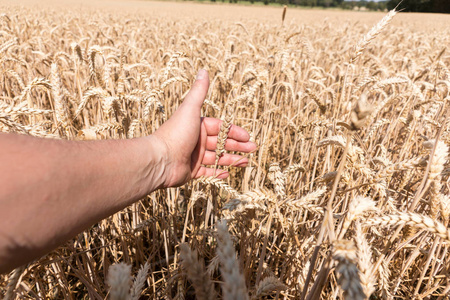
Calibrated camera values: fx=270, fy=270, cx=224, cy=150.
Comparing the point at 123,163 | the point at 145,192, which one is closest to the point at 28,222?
the point at 123,163

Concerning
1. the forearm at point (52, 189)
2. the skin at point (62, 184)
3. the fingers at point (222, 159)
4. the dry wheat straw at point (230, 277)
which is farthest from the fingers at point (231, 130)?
the dry wheat straw at point (230, 277)

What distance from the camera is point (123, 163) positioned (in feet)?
3.31

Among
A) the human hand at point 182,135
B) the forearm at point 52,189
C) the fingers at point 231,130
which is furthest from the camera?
the fingers at point 231,130

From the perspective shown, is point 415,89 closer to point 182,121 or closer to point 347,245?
point 182,121

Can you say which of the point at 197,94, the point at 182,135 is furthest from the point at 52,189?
the point at 197,94

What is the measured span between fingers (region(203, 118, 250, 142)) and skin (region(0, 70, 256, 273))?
17.7 inches

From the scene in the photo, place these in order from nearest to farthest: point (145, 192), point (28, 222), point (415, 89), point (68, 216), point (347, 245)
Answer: point (347, 245) < point (28, 222) < point (68, 216) < point (145, 192) < point (415, 89)

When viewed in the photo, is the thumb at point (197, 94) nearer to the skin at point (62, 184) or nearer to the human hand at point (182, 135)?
the human hand at point (182, 135)

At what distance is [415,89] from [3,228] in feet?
7.68

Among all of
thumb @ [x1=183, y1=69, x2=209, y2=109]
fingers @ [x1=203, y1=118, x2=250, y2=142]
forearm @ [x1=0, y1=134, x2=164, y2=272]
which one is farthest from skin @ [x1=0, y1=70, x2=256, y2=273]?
fingers @ [x1=203, y1=118, x2=250, y2=142]

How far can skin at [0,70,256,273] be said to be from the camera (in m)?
0.63

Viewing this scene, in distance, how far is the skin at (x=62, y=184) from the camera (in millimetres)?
634

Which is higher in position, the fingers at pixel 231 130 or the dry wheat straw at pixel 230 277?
the dry wheat straw at pixel 230 277

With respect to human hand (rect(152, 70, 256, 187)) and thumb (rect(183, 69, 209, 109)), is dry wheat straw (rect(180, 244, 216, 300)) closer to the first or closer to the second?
human hand (rect(152, 70, 256, 187))
